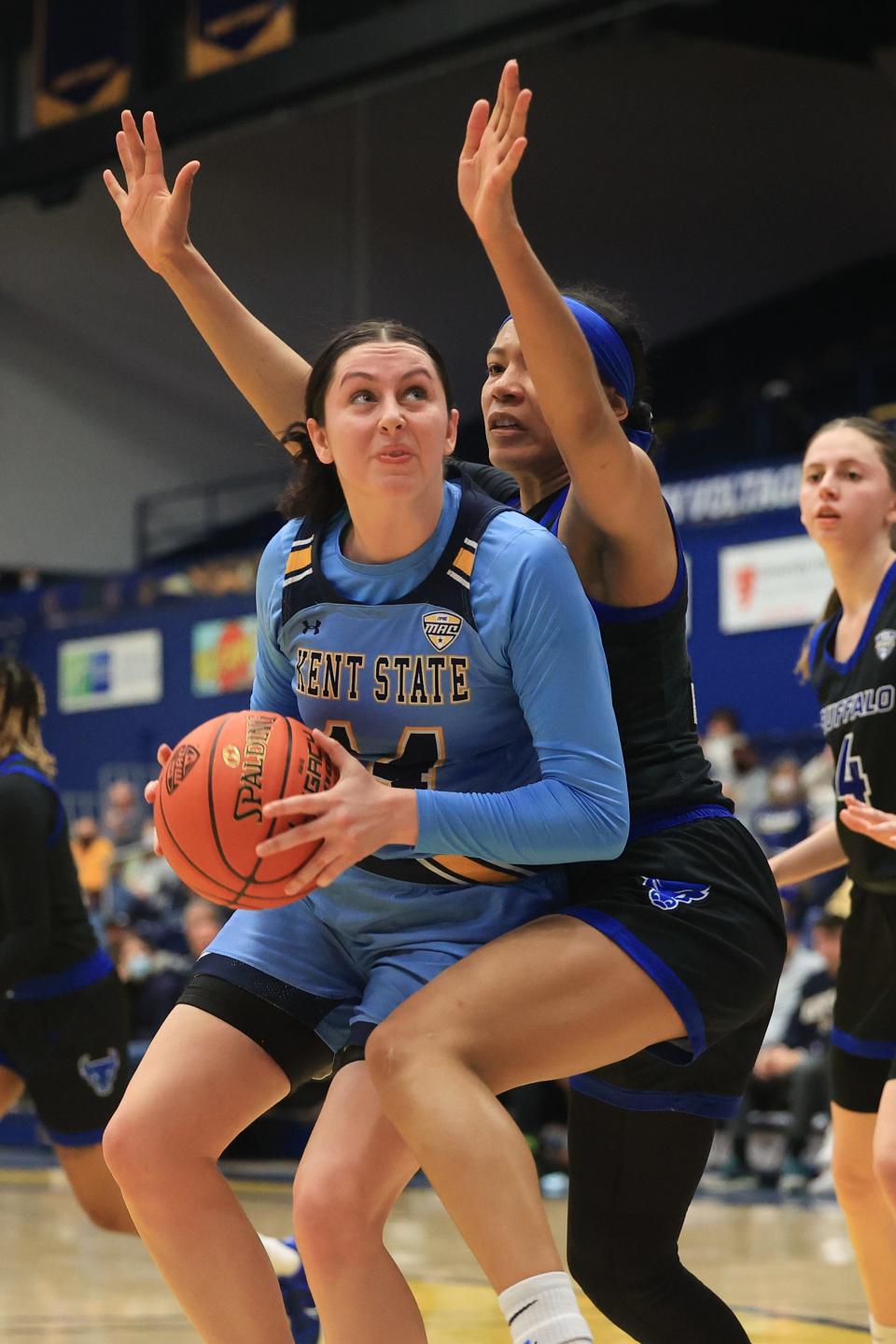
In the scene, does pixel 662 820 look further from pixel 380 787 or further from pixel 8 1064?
pixel 8 1064

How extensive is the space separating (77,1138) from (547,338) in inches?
127

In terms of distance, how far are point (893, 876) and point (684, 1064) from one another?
1.29 m

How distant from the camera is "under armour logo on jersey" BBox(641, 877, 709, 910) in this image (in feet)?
9.14

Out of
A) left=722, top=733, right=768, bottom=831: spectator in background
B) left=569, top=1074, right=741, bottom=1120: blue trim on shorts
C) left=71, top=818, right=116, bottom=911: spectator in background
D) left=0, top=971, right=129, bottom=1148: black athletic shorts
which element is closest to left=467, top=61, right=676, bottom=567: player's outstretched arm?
left=569, top=1074, right=741, bottom=1120: blue trim on shorts

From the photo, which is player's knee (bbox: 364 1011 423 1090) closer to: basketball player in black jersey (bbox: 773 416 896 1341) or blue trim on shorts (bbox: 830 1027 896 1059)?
basketball player in black jersey (bbox: 773 416 896 1341)

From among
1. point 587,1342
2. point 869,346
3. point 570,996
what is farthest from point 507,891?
point 869,346

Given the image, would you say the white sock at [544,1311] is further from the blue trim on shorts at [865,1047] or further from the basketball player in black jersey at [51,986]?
the basketball player in black jersey at [51,986]

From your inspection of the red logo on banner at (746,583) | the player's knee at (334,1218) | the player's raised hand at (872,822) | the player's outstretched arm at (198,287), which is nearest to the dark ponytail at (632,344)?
the player's outstretched arm at (198,287)

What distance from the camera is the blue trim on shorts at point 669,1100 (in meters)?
3.06

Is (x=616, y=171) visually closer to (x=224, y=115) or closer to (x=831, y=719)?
(x=224, y=115)

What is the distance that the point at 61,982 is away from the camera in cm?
516

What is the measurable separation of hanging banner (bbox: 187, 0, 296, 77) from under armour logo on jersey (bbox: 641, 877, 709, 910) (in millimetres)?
13334

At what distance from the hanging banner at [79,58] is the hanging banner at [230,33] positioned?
72 centimetres

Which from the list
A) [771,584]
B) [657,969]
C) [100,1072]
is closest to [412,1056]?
[657,969]
